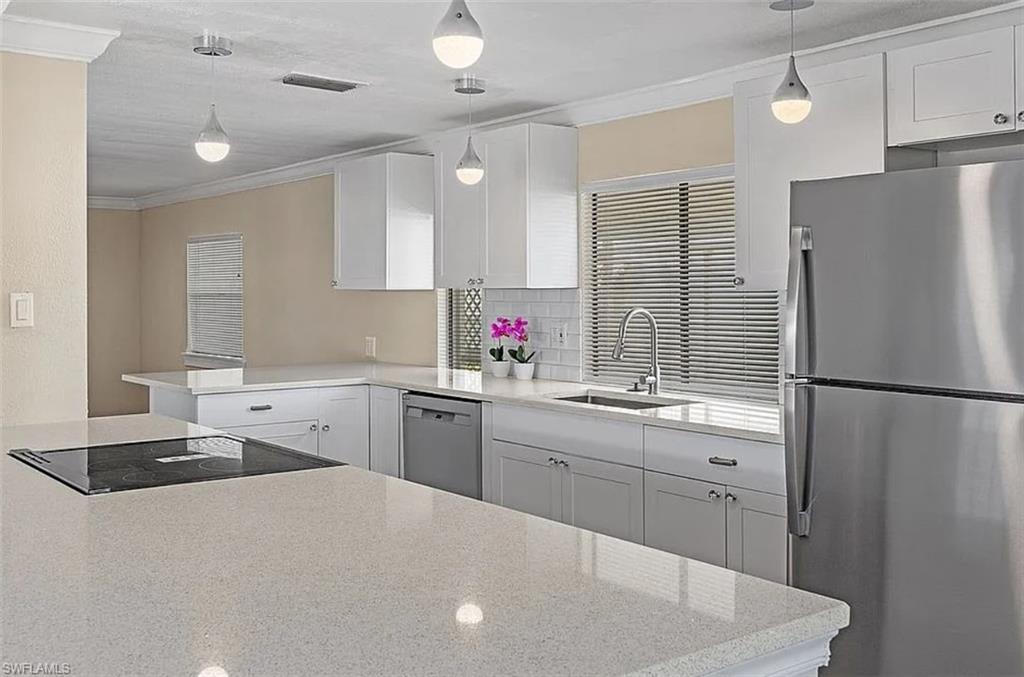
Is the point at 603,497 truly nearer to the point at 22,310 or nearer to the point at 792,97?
the point at 792,97

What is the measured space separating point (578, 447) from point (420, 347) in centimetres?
218

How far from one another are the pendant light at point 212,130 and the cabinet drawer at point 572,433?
161 centimetres

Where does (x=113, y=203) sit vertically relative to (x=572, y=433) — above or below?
above

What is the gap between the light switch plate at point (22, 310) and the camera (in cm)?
345

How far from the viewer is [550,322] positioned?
5066mm

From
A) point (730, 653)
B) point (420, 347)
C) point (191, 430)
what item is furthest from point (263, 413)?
point (730, 653)

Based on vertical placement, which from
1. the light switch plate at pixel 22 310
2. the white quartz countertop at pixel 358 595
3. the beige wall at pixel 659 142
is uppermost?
the beige wall at pixel 659 142

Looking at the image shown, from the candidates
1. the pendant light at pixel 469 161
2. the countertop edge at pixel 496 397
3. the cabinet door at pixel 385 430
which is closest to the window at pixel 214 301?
the countertop edge at pixel 496 397

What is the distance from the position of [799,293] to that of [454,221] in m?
2.61

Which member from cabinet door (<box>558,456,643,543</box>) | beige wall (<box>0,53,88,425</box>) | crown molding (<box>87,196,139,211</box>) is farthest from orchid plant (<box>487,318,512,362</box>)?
crown molding (<box>87,196,139,211</box>)

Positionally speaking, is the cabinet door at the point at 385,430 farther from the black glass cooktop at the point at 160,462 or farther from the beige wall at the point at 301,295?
the black glass cooktop at the point at 160,462

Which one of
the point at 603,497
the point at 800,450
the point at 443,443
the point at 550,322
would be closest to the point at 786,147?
the point at 800,450

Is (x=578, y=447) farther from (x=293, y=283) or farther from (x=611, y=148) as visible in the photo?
(x=293, y=283)

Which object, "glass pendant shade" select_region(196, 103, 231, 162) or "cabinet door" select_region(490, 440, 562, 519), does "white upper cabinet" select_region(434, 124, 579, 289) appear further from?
"glass pendant shade" select_region(196, 103, 231, 162)
